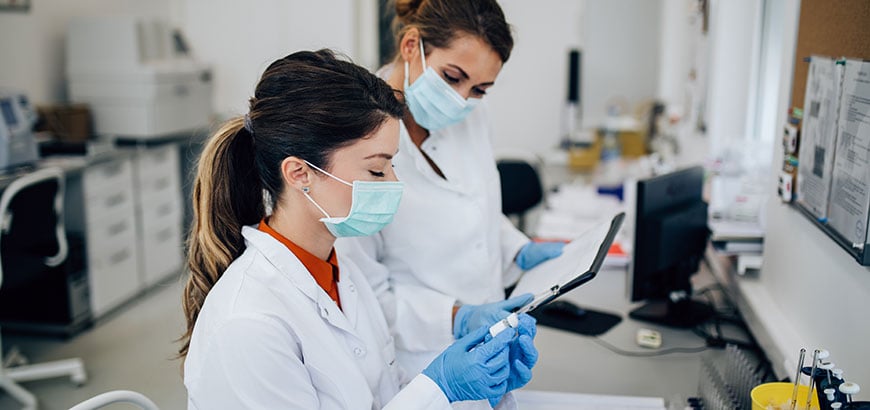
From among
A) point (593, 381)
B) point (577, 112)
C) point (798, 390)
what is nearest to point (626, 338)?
point (593, 381)

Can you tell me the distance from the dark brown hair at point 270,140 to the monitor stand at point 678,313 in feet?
3.58

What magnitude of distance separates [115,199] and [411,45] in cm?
260

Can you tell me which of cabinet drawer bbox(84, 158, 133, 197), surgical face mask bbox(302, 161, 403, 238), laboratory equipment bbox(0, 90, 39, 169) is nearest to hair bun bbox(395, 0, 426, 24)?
surgical face mask bbox(302, 161, 403, 238)

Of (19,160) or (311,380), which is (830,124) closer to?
(311,380)

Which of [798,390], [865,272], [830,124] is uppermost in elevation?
[830,124]

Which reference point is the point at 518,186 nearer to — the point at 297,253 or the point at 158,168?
the point at 158,168

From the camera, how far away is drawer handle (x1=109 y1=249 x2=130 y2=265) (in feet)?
11.6

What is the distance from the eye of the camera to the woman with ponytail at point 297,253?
1.01 m

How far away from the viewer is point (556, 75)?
516 cm

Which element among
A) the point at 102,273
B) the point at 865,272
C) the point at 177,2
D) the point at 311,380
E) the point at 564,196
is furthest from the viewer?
the point at 177,2

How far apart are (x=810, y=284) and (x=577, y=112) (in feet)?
10.8

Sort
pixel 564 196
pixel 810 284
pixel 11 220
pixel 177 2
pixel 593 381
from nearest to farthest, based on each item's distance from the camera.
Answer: pixel 810 284 < pixel 593 381 < pixel 11 220 < pixel 564 196 < pixel 177 2

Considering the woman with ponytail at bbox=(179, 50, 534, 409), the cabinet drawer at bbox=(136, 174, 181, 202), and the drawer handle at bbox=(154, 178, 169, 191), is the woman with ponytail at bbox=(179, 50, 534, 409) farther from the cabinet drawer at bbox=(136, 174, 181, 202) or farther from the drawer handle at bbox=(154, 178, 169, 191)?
the drawer handle at bbox=(154, 178, 169, 191)

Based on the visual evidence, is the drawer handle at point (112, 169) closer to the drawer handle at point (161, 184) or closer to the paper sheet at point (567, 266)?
the drawer handle at point (161, 184)
